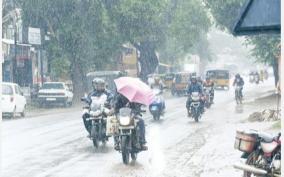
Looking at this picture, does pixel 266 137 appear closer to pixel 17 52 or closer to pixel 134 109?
pixel 134 109

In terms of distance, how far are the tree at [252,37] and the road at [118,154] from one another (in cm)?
1620

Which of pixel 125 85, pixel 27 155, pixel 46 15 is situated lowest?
pixel 27 155

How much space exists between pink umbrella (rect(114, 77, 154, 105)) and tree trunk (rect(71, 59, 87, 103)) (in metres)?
29.3

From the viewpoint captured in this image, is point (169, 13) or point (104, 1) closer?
point (104, 1)

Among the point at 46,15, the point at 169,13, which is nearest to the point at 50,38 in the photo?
the point at 46,15

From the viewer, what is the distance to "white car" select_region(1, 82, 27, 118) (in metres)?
26.5

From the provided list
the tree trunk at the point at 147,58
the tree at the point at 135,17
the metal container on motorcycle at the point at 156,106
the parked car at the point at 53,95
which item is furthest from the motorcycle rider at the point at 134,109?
the tree trunk at the point at 147,58

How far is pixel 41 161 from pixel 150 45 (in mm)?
44435

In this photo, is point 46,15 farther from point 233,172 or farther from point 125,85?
point 233,172

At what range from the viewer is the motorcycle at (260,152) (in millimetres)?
7527

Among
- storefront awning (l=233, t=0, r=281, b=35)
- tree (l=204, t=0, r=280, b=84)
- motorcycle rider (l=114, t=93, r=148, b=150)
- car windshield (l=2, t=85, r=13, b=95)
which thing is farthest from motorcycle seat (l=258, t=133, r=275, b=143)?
tree (l=204, t=0, r=280, b=84)

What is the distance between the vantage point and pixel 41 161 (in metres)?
12.5

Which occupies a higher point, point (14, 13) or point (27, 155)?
point (14, 13)

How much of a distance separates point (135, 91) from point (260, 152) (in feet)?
16.1
